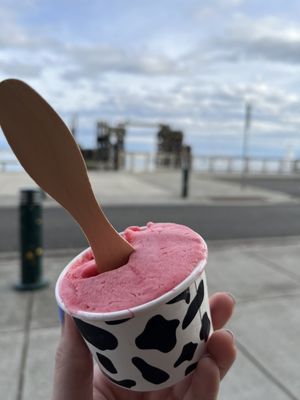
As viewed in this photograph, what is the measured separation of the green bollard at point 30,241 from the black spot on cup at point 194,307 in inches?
147

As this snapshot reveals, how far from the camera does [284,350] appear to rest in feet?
11.2

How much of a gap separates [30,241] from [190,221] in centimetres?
479

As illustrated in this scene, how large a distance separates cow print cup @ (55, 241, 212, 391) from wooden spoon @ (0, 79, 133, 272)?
196 millimetres

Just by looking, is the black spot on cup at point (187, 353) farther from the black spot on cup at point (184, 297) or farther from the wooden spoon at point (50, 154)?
the wooden spoon at point (50, 154)

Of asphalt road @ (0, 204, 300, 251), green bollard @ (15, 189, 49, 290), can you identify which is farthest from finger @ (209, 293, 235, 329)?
asphalt road @ (0, 204, 300, 251)

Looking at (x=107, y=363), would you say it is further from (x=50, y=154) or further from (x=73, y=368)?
(x=50, y=154)

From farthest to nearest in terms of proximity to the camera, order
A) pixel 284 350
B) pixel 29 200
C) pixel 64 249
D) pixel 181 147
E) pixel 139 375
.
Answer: pixel 181 147 → pixel 64 249 → pixel 29 200 → pixel 284 350 → pixel 139 375

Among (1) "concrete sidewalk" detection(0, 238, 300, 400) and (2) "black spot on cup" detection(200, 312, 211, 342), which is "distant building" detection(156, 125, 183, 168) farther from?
(2) "black spot on cup" detection(200, 312, 211, 342)

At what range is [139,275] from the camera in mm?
1108

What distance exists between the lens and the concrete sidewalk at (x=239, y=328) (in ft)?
9.60

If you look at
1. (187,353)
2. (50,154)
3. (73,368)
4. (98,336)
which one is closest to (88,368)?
(73,368)

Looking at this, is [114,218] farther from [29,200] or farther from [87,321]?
[87,321]

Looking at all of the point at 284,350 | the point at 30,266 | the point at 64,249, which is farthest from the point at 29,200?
the point at 284,350

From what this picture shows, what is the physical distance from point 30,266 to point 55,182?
3860 mm
